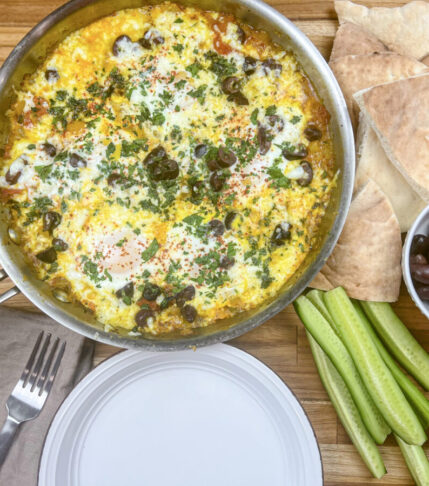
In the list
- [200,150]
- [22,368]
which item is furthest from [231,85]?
[22,368]

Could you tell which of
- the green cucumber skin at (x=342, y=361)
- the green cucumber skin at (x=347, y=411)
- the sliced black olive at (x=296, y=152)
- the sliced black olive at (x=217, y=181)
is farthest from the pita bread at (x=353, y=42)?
the green cucumber skin at (x=347, y=411)

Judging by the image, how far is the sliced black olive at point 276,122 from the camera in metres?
3.31

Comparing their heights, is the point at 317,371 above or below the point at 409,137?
below

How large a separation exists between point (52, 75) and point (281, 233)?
1685 millimetres

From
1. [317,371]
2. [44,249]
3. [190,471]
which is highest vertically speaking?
[44,249]

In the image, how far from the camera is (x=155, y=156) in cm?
329

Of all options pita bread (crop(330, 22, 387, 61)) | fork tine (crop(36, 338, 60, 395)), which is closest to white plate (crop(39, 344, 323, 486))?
fork tine (crop(36, 338, 60, 395))

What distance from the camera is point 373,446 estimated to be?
3520 millimetres

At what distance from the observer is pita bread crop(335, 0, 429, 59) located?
11.5 ft

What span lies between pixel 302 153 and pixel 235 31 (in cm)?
87

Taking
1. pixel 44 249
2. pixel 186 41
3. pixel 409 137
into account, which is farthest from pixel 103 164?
pixel 409 137

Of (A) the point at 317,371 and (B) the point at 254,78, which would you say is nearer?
(B) the point at 254,78

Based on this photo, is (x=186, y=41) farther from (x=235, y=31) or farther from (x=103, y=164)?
(x=103, y=164)

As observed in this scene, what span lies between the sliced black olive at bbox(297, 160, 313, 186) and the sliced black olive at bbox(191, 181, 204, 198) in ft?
1.94
